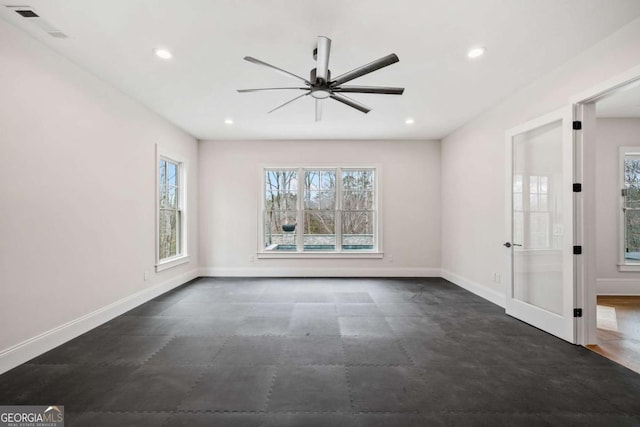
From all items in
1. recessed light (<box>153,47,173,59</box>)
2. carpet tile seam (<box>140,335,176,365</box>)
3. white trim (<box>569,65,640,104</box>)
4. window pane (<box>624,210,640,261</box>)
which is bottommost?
carpet tile seam (<box>140,335,176,365</box>)

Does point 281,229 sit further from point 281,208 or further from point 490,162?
point 490,162

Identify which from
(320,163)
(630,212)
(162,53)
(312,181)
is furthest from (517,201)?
(162,53)

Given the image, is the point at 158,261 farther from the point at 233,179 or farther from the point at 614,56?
the point at 614,56

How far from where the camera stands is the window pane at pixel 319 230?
6199 millimetres

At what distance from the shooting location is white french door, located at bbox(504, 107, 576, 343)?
2932 mm

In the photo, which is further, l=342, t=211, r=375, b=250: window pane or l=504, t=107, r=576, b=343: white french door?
l=342, t=211, r=375, b=250: window pane

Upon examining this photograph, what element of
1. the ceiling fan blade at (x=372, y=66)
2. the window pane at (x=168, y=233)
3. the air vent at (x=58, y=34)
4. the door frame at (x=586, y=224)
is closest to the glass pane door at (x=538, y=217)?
the door frame at (x=586, y=224)

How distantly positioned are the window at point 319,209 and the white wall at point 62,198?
2.58m

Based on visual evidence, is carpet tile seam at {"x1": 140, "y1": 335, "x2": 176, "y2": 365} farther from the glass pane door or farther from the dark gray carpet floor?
the glass pane door

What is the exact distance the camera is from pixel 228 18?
236cm

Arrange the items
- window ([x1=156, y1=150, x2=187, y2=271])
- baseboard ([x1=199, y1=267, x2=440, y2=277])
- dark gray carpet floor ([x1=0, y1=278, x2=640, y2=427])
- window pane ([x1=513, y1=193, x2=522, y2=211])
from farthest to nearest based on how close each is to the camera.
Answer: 1. baseboard ([x1=199, y1=267, x2=440, y2=277])
2. window ([x1=156, y1=150, x2=187, y2=271])
3. window pane ([x1=513, y1=193, x2=522, y2=211])
4. dark gray carpet floor ([x1=0, y1=278, x2=640, y2=427])

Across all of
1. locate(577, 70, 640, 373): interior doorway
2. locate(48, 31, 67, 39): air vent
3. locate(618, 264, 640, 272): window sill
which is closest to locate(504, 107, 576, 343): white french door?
locate(577, 70, 640, 373): interior doorway

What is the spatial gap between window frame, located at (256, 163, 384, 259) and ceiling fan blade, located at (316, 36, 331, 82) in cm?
349

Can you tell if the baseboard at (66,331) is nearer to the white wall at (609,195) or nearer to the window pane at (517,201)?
the window pane at (517,201)
